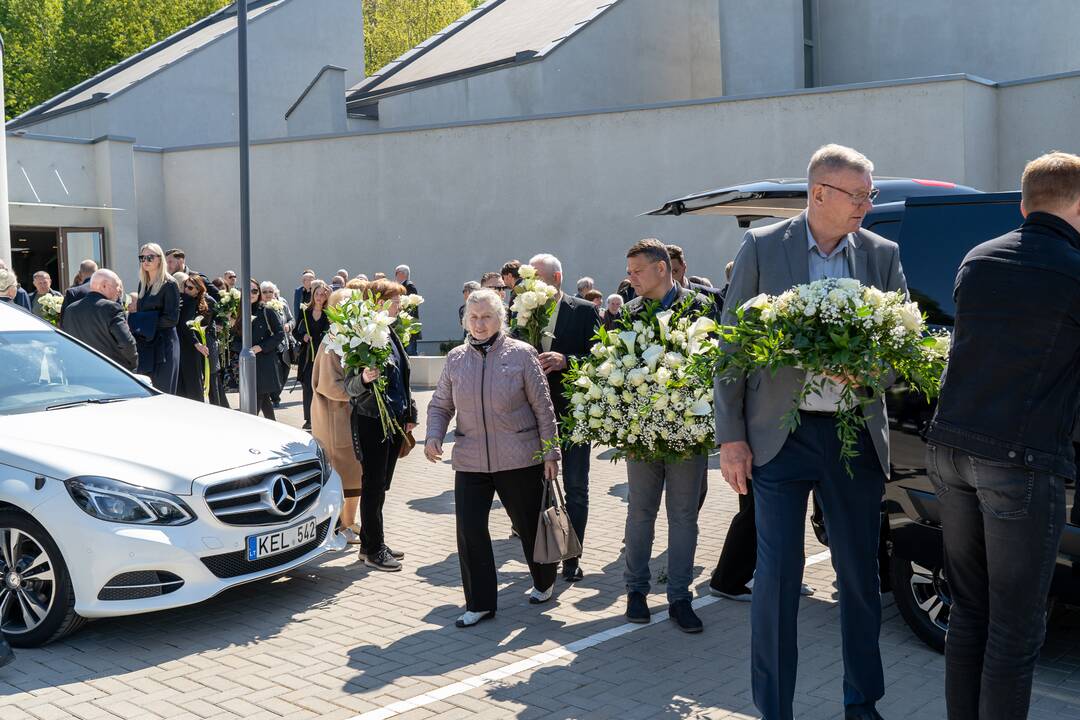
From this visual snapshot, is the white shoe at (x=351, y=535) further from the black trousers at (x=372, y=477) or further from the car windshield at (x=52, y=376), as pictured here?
the car windshield at (x=52, y=376)

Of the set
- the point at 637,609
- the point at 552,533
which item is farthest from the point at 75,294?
the point at 637,609

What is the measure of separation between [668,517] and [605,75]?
22467mm

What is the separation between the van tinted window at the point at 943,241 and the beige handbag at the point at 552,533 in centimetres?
224

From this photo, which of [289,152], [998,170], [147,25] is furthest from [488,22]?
[147,25]

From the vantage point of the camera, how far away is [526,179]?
72.5ft

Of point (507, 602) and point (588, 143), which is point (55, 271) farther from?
point (507, 602)

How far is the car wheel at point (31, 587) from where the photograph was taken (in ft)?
18.9

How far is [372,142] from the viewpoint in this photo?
23.8 meters

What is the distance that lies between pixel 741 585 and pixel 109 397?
13.7 feet

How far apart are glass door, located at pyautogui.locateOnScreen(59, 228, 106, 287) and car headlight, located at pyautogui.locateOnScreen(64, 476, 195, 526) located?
21421 mm

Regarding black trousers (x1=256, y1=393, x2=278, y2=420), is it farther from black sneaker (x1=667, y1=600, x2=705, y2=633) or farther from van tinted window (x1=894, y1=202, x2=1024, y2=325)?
van tinted window (x1=894, y1=202, x2=1024, y2=325)

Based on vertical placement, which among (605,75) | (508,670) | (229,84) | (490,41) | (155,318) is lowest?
(508,670)

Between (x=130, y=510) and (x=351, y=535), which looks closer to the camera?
(x=130, y=510)

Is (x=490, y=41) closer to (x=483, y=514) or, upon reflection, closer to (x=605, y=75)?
(x=605, y=75)
